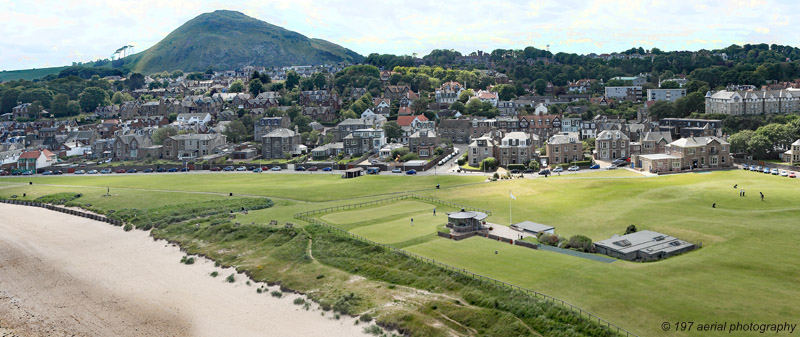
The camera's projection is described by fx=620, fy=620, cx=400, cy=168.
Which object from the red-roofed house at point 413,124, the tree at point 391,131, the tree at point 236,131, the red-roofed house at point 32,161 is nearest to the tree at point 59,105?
the red-roofed house at point 32,161

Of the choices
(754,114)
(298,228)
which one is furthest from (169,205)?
(754,114)

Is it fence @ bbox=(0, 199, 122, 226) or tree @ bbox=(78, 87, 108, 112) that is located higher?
tree @ bbox=(78, 87, 108, 112)

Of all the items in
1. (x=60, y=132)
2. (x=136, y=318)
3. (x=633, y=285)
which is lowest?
(x=136, y=318)

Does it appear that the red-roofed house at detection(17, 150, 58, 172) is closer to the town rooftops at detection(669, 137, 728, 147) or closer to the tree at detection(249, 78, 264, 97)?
the tree at detection(249, 78, 264, 97)

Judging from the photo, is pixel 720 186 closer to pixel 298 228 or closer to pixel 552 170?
pixel 552 170

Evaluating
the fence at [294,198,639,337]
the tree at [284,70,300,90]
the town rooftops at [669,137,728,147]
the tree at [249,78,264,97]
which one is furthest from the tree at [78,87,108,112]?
the town rooftops at [669,137,728,147]

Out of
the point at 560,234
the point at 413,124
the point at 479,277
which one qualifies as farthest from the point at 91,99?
the point at 479,277
